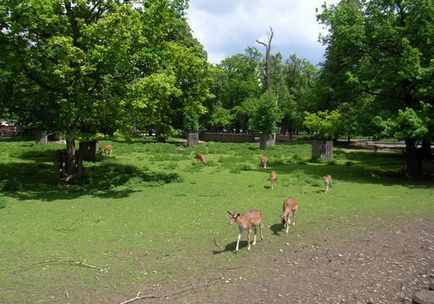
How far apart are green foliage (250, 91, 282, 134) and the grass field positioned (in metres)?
19.8

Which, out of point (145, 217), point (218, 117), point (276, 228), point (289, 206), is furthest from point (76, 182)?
point (218, 117)

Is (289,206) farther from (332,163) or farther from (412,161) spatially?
(332,163)

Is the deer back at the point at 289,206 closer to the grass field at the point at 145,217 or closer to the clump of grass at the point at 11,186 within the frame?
the grass field at the point at 145,217

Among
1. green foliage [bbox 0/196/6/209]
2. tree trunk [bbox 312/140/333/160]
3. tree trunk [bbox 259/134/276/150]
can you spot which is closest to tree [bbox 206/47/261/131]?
tree trunk [bbox 259/134/276/150]

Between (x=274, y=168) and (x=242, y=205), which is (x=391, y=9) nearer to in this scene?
(x=274, y=168)

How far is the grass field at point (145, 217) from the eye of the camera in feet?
25.6

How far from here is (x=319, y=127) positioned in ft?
111

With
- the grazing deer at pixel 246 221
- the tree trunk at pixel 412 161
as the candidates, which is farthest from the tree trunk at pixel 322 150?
the grazing deer at pixel 246 221

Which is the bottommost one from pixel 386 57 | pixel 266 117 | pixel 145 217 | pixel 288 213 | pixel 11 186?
pixel 145 217

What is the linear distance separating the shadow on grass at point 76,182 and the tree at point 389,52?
443 inches

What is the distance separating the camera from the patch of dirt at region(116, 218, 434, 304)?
6.90 m

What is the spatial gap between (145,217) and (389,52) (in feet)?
54.1

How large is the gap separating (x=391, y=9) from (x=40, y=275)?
21.0 meters

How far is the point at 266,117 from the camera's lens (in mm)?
43156
